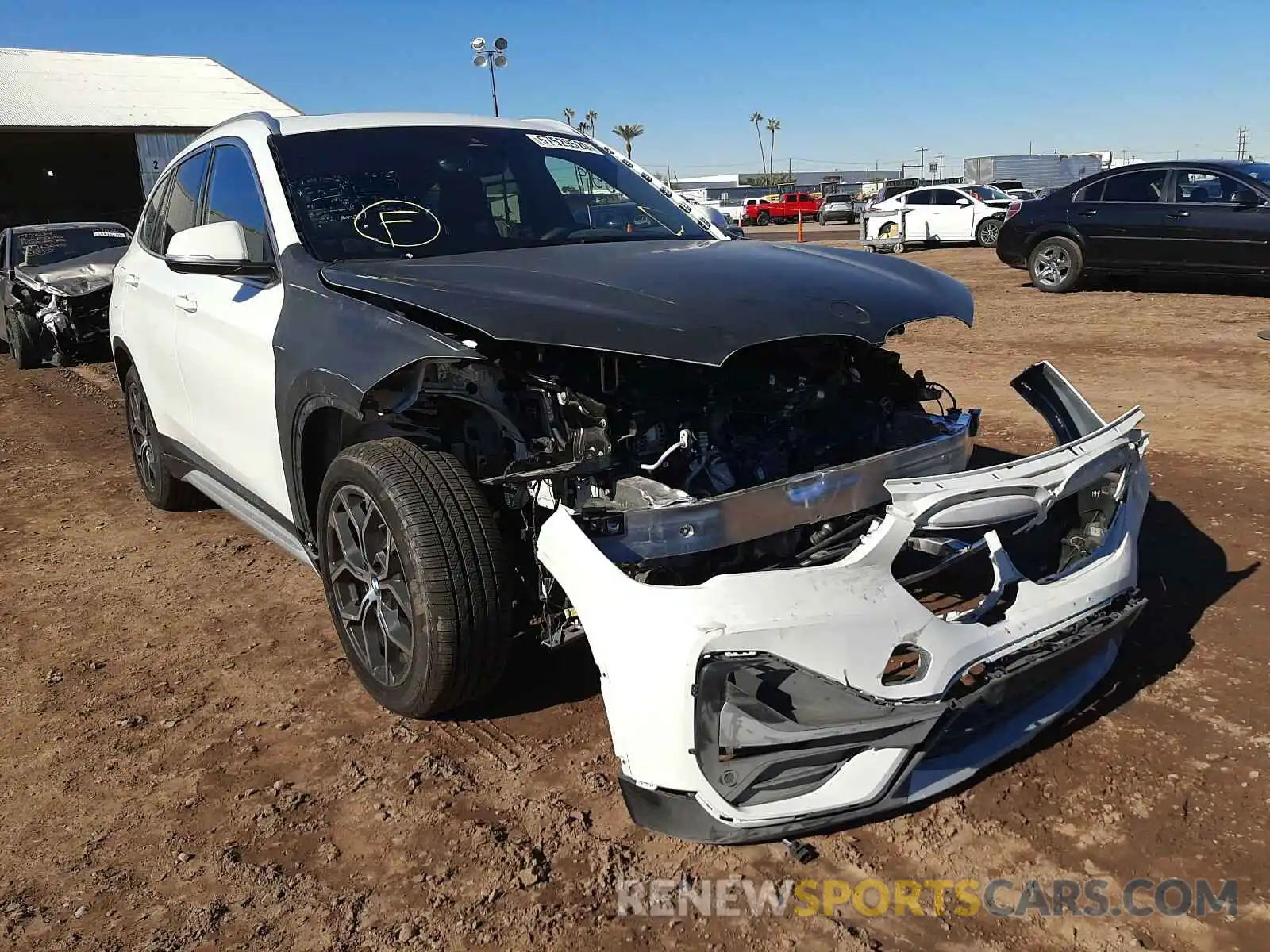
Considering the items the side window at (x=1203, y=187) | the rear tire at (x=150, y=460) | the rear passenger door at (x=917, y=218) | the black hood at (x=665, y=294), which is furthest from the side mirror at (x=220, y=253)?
the rear passenger door at (x=917, y=218)

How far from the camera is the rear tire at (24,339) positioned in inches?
419

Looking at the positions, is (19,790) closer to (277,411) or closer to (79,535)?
(277,411)

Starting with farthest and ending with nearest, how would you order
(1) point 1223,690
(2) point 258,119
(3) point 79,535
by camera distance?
1. (3) point 79,535
2. (2) point 258,119
3. (1) point 1223,690

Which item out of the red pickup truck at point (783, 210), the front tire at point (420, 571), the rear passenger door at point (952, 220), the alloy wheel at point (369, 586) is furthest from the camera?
the red pickup truck at point (783, 210)

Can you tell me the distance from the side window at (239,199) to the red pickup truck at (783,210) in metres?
43.9

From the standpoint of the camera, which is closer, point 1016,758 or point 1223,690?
point 1016,758

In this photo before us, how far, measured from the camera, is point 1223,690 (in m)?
3.00

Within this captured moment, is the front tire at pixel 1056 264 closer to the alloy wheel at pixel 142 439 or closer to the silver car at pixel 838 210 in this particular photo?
the alloy wheel at pixel 142 439

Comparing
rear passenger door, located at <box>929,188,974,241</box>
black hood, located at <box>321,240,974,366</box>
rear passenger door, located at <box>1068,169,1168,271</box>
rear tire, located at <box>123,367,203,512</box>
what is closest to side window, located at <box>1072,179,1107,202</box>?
rear passenger door, located at <box>1068,169,1168,271</box>

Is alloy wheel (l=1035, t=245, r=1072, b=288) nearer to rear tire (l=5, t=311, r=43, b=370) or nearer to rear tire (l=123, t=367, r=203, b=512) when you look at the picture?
rear tire (l=123, t=367, r=203, b=512)

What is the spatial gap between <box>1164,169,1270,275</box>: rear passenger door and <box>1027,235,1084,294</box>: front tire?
3.67 ft

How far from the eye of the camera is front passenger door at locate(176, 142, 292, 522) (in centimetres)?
328

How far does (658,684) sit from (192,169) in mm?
3440

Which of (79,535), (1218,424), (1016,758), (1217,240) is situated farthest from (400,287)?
(1217,240)
